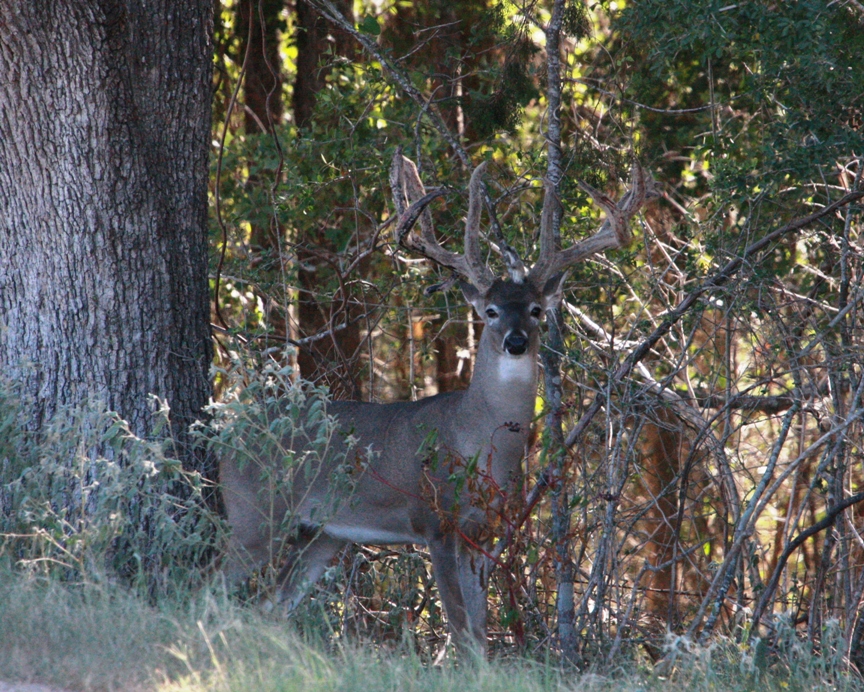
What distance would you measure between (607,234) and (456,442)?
4.95 feet

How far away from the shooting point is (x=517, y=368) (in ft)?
20.0

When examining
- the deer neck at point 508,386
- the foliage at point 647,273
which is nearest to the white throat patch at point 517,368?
the deer neck at point 508,386

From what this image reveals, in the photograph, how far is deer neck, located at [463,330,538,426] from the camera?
6.10 m

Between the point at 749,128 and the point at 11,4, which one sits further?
the point at 749,128

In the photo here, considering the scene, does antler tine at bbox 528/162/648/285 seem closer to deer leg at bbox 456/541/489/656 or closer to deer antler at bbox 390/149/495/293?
deer antler at bbox 390/149/495/293

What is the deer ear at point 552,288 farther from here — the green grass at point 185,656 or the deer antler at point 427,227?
the green grass at point 185,656

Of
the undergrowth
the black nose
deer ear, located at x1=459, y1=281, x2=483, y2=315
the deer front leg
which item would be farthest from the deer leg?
deer ear, located at x1=459, y1=281, x2=483, y2=315

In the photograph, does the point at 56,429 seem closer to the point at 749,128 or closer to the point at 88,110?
the point at 88,110

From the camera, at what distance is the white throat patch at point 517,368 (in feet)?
20.0

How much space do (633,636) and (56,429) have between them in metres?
3.83

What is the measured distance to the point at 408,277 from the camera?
867 centimetres

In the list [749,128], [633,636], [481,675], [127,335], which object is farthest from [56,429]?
[749,128]

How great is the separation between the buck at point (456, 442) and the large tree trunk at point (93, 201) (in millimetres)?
977

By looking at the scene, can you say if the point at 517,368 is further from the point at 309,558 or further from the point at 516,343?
the point at 309,558
